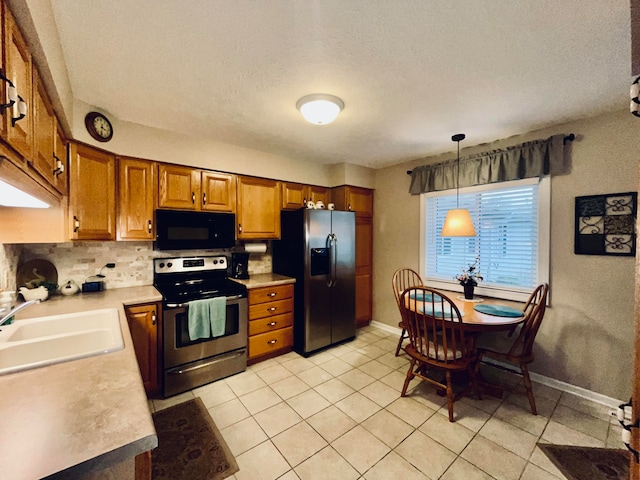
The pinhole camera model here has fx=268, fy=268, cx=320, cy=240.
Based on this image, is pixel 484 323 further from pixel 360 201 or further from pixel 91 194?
pixel 91 194

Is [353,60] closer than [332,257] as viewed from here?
Yes

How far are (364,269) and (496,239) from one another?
1.78m

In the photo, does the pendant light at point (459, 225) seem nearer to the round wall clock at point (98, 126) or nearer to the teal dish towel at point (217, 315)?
the teal dish towel at point (217, 315)

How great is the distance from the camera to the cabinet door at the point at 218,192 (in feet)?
9.50

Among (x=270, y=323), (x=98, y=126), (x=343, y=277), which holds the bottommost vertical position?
(x=270, y=323)

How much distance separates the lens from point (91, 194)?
7.19 ft

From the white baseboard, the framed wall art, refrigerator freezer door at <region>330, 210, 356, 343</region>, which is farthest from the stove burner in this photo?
the framed wall art

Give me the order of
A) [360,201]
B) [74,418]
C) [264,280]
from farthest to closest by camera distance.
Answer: [360,201], [264,280], [74,418]

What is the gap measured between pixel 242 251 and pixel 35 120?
236 centimetres

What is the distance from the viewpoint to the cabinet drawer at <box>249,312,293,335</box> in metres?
2.93

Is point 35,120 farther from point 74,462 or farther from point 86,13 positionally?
point 74,462

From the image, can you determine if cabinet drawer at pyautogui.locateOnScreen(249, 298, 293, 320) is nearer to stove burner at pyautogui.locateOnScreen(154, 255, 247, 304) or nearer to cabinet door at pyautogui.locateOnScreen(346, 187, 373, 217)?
stove burner at pyautogui.locateOnScreen(154, 255, 247, 304)

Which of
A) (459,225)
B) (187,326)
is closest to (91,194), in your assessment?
(187,326)

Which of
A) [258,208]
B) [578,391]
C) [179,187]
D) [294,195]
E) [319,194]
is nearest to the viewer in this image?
[578,391]
